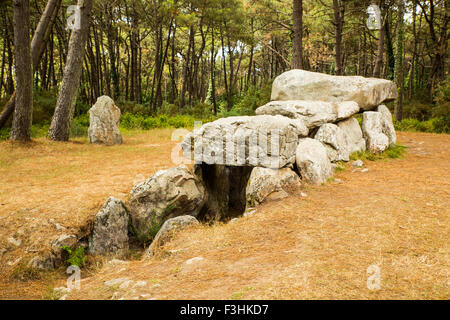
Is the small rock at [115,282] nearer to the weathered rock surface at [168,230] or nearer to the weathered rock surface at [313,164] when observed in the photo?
the weathered rock surface at [168,230]

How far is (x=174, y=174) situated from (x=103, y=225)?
4.77ft

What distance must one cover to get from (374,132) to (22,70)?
9684mm

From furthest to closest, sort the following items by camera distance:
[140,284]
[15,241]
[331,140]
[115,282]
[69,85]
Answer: [69,85], [331,140], [15,241], [115,282], [140,284]

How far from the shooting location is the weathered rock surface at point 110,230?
184 inches

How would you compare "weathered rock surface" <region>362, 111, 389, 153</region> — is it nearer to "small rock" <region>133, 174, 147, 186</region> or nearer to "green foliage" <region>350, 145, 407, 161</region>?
"green foliage" <region>350, 145, 407, 161</region>

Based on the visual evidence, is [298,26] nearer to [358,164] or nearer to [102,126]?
[358,164]

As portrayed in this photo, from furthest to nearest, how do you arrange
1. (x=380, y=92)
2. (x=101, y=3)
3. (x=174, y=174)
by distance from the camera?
(x=101, y=3) → (x=380, y=92) → (x=174, y=174)

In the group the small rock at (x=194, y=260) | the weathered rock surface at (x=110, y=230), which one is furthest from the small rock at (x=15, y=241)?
the small rock at (x=194, y=260)

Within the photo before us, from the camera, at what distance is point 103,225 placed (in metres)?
4.76

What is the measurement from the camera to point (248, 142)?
18.3 feet

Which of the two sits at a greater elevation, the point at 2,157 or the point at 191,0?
the point at 191,0

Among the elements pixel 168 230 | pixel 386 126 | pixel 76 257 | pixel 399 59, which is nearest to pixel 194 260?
pixel 168 230
